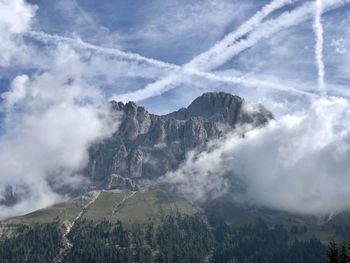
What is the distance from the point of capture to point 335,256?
122 m
